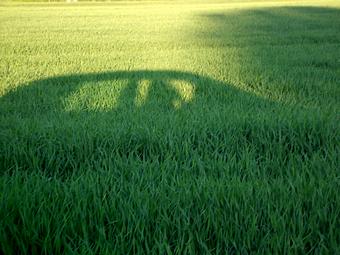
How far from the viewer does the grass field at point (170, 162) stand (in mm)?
1186

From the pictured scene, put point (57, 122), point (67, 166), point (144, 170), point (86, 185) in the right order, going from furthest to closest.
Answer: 1. point (57, 122)
2. point (67, 166)
3. point (144, 170)
4. point (86, 185)

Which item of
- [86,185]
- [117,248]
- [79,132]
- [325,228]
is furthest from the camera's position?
[79,132]

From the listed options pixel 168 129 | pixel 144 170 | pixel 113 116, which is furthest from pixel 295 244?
pixel 113 116

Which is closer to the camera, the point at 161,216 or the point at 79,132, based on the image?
the point at 161,216

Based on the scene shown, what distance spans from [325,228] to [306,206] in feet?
0.53

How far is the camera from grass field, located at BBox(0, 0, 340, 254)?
3.89ft

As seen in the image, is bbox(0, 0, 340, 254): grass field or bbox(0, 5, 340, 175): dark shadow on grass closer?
bbox(0, 0, 340, 254): grass field

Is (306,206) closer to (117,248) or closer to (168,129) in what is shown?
(117,248)

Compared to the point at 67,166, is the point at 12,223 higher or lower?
higher

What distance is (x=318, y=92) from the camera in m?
3.68

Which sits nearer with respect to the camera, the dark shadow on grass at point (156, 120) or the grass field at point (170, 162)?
the grass field at point (170, 162)

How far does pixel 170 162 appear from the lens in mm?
1940

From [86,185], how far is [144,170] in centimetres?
34

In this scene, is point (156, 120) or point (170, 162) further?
point (156, 120)
